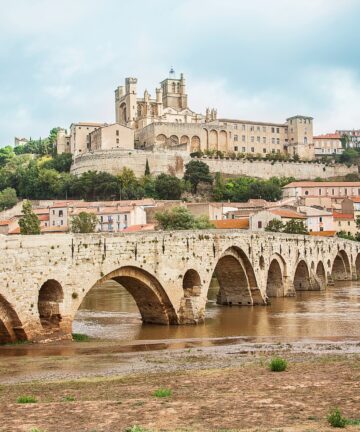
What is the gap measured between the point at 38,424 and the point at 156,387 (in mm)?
3567

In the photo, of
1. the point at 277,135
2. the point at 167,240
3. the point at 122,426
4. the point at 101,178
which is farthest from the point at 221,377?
the point at 277,135

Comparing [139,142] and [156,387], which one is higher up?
[139,142]

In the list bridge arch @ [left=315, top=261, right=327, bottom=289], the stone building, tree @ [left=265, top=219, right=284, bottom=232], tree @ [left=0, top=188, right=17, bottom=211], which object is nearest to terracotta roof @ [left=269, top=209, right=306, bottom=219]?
tree @ [left=265, top=219, right=284, bottom=232]

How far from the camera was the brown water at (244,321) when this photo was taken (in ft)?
82.9

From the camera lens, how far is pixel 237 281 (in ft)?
119

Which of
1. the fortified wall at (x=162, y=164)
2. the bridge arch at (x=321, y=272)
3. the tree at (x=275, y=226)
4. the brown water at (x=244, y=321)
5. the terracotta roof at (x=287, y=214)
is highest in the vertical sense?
the fortified wall at (x=162, y=164)

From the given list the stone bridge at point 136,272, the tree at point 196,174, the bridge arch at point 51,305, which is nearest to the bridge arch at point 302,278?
the stone bridge at point 136,272

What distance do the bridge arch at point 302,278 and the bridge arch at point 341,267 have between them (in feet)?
43.9

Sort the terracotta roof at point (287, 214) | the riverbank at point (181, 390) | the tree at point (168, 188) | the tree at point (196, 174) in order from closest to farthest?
the riverbank at point (181, 390) < the terracotta roof at point (287, 214) < the tree at point (168, 188) < the tree at point (196, 174)

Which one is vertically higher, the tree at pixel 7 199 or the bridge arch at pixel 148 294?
the tree at pixel 7 199

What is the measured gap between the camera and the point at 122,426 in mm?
9484

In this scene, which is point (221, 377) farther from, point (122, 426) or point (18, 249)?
point (18, 249)

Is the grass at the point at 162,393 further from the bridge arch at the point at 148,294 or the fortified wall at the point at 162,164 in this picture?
the fortified wall at the point at 162,164

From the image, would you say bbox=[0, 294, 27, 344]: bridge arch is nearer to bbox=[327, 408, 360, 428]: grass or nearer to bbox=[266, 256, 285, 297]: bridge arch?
bbox=[327, 408, 360, 428]: grass
